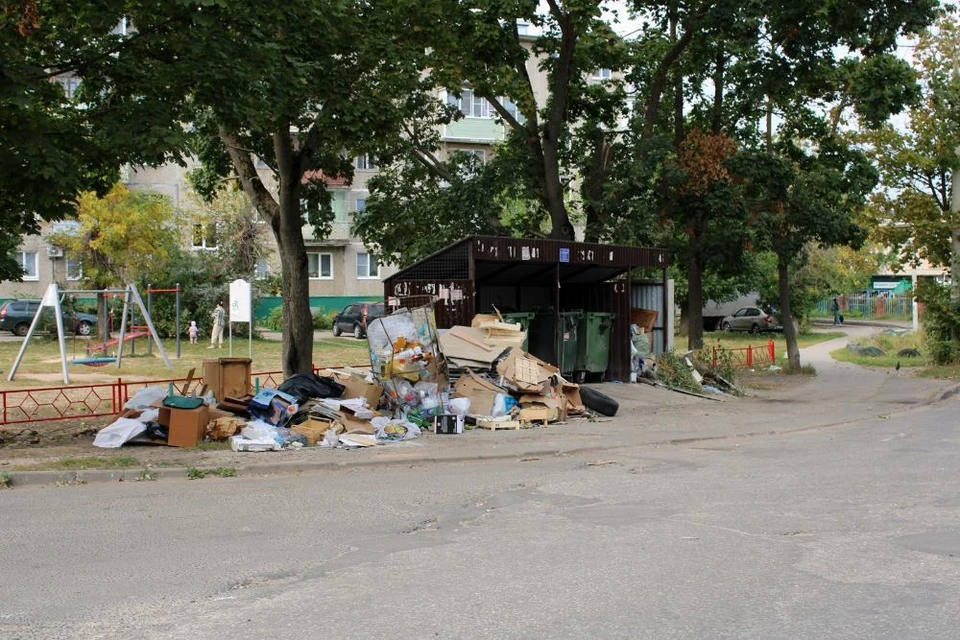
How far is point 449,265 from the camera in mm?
17094

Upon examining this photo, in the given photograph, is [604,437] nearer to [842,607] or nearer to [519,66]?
[842,607]

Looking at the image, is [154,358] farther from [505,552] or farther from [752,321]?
[752,321]

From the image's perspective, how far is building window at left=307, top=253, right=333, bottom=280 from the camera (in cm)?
5331

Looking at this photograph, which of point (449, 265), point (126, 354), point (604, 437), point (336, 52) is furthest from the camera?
point (126, 354)

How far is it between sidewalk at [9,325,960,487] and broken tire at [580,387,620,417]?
185 mm

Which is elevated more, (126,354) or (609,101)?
(609,101)

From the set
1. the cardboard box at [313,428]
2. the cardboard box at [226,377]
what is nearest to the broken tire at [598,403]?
the cardboard box at [313,428]

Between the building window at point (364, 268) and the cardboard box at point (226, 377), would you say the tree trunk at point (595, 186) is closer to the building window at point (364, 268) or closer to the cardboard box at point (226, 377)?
the cardboard box at point (226, 377)

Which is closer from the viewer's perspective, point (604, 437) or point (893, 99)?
point (604, 437)

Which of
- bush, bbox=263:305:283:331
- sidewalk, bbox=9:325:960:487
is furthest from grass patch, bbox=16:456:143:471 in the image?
bush, bbox=263:305:283:331

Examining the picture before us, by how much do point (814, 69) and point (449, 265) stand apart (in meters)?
9.94

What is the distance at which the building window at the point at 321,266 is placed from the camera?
175 feet

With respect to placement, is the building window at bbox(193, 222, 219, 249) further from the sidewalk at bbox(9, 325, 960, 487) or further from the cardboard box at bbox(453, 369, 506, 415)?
the cardboard box at bbox(453, 369, 506, 415)

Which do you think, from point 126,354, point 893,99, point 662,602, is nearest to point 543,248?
point 893,99
